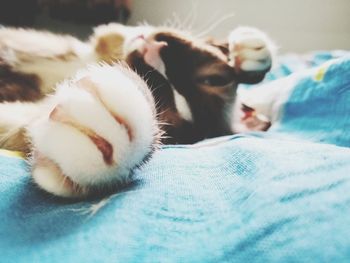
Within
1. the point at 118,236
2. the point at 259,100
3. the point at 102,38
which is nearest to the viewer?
the point at 118,236

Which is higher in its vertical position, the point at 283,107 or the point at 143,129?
the point at 143,129

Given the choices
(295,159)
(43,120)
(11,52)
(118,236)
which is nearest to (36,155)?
(43,120)

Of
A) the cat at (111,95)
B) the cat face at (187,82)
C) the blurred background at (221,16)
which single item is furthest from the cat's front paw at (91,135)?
the blurred background at (221,16)

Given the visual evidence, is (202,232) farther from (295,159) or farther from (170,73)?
(170,73)

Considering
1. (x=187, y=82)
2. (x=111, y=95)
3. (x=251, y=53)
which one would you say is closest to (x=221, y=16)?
(x=251, y=53)

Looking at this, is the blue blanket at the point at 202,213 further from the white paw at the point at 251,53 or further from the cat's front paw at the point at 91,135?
the white paw at the point at 251,53

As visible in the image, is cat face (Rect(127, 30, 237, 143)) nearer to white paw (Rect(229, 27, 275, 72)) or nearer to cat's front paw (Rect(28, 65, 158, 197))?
white paw (Rect(229, 27, 275, 72))

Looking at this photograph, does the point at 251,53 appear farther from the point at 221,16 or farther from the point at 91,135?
the point at 221,16

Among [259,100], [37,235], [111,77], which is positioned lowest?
[259,100]
